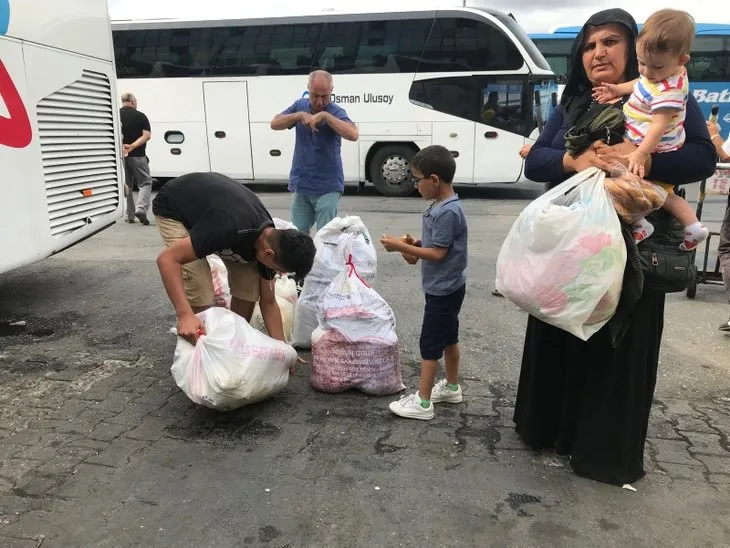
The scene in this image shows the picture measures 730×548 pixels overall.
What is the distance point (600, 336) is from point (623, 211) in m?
0.55

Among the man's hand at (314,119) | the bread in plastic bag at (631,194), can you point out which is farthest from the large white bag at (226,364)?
the man's hand at (314,119)

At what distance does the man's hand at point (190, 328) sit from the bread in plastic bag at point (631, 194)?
201 centimetres

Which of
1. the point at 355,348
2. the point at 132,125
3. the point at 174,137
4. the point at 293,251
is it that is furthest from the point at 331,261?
the point at 174,137

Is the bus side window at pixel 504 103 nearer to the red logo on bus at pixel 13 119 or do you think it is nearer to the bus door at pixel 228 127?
the bus door at pixel 228 127

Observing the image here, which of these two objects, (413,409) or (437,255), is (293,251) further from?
(413,409)

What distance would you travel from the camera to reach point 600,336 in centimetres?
245

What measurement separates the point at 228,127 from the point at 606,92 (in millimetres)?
11585

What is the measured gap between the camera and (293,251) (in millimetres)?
2879

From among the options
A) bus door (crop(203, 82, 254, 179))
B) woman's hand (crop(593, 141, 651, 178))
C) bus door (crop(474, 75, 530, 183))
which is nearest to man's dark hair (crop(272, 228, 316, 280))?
woman's hand (crop(593, 141, 651, 178))

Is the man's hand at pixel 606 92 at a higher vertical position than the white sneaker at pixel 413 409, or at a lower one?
higher

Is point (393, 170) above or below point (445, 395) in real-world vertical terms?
above

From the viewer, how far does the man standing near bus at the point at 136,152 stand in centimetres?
889

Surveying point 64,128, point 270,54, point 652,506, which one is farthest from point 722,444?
point 270,54

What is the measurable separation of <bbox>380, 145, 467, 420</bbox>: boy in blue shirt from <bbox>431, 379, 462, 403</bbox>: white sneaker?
0.17m
